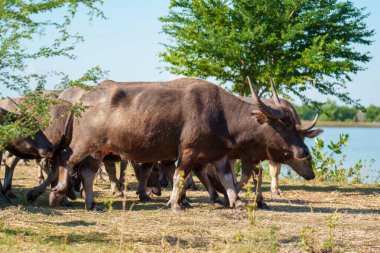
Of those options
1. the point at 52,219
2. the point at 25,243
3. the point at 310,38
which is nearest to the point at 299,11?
the point at 310,38

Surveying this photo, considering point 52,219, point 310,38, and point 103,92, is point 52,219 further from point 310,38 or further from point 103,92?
point 310,38

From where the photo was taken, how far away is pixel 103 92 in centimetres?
1234

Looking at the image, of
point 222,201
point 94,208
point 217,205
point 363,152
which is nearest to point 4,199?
point 94,208

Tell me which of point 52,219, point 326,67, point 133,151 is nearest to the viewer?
point 52,219

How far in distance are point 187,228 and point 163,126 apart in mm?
2505

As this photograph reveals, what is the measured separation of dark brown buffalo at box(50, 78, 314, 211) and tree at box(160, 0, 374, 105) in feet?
25.0

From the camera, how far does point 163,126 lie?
39.4 ft

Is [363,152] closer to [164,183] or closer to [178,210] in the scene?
[164,183]

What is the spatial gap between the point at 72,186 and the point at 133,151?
5.44ft

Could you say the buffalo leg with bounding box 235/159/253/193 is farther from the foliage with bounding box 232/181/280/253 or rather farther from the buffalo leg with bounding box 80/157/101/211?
the foliage with bounding box 232/181/280/253

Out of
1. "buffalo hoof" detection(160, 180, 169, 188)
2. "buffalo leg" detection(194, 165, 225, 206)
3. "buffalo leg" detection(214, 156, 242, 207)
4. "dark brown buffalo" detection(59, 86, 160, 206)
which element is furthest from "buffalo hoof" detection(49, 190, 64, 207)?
"buffalo hoof" detection(160, 180, 169, 188)

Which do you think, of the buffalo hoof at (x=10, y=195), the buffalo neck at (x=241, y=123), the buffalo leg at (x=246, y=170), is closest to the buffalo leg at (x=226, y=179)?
the buffalo neck at (x=241, y=123)

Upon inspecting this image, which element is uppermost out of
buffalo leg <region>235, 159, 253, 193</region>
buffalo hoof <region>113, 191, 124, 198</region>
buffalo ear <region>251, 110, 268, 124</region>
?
buffalo ear <region>251, 110, 268, 124</region>

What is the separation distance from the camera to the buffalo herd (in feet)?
39.4
